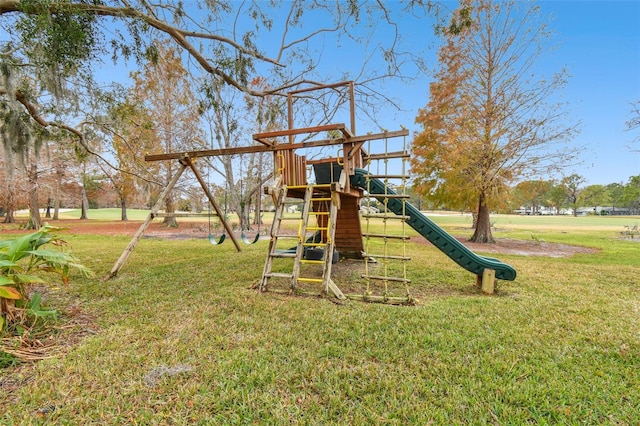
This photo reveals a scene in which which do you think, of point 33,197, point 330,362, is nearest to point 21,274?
point 330,362

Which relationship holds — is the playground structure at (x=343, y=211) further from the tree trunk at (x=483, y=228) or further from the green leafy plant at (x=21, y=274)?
the tree trunk at (x=483, y=228)

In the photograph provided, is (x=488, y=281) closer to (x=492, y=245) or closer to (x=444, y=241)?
(x=444, y=241)

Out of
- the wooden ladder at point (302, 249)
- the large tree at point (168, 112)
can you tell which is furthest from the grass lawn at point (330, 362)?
the large tree at point (168, 112)

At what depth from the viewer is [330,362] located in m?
2.25

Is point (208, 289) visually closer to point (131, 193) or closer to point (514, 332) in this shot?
point (514, 332)

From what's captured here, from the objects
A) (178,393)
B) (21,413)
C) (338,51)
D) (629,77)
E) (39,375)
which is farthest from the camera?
(629,77)

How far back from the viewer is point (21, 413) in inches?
67.3

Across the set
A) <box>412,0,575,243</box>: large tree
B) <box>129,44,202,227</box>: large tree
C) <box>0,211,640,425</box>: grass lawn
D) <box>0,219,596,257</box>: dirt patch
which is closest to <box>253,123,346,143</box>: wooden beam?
<box>0,211,640,425</box>: grass lawn

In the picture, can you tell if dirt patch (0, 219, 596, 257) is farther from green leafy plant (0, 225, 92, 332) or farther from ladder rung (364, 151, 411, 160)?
ladder rung (364, 151, 411, 160)

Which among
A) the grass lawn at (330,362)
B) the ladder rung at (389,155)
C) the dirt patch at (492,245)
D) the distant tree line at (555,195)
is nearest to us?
the grass lawn at (330,362)

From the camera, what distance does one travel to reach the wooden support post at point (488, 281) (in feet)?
13.9

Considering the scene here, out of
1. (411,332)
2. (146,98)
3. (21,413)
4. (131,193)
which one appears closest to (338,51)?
(411,332)

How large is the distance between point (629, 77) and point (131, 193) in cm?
3017

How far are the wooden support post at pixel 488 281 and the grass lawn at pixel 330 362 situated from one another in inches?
6.5
